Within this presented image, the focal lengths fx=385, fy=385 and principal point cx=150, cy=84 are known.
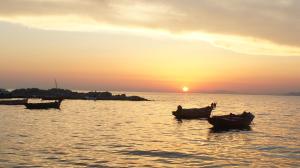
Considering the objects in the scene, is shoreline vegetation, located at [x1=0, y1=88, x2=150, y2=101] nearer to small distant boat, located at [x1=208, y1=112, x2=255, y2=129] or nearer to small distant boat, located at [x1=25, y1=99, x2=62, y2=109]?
small distant boat, located at [x1=25, y1=99, x2=62, y2=109]

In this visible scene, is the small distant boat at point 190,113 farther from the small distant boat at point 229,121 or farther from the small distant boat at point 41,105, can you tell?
the small distant boat at point 41,105

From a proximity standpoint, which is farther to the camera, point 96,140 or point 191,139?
point 191,139

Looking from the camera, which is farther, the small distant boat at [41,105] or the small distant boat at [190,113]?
the small distant boat at [41,105]

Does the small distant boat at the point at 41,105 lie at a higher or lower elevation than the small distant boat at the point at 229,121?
higher

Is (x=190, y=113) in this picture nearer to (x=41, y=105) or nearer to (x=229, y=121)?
(x=229, y=121)

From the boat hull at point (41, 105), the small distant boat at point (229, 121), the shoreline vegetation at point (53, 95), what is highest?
the shoreline vegetation at point (53, 95)

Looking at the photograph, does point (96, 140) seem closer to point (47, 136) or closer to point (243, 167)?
point (47, 136)

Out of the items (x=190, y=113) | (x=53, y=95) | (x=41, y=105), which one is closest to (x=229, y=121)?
(x=190, y=113)

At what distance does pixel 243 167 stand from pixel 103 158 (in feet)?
30.6

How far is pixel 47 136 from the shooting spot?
38.6 metres

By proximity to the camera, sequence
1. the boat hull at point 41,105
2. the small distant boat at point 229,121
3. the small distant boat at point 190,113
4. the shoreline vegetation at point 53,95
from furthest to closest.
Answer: the shoreline vegetation at point 53,95
the boat hull at point 41,105
the small distant boat at point 190,113
the small distant boat at point 229,121

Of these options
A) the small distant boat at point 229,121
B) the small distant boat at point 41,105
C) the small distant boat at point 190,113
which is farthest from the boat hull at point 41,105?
the small distant boat at point 229,121

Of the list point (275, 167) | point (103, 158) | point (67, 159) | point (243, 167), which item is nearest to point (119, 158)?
point (103, 158)

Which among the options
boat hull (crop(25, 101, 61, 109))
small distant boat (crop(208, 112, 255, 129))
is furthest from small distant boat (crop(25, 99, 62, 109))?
small distant boat (crop(208, 112, 255, 129))
